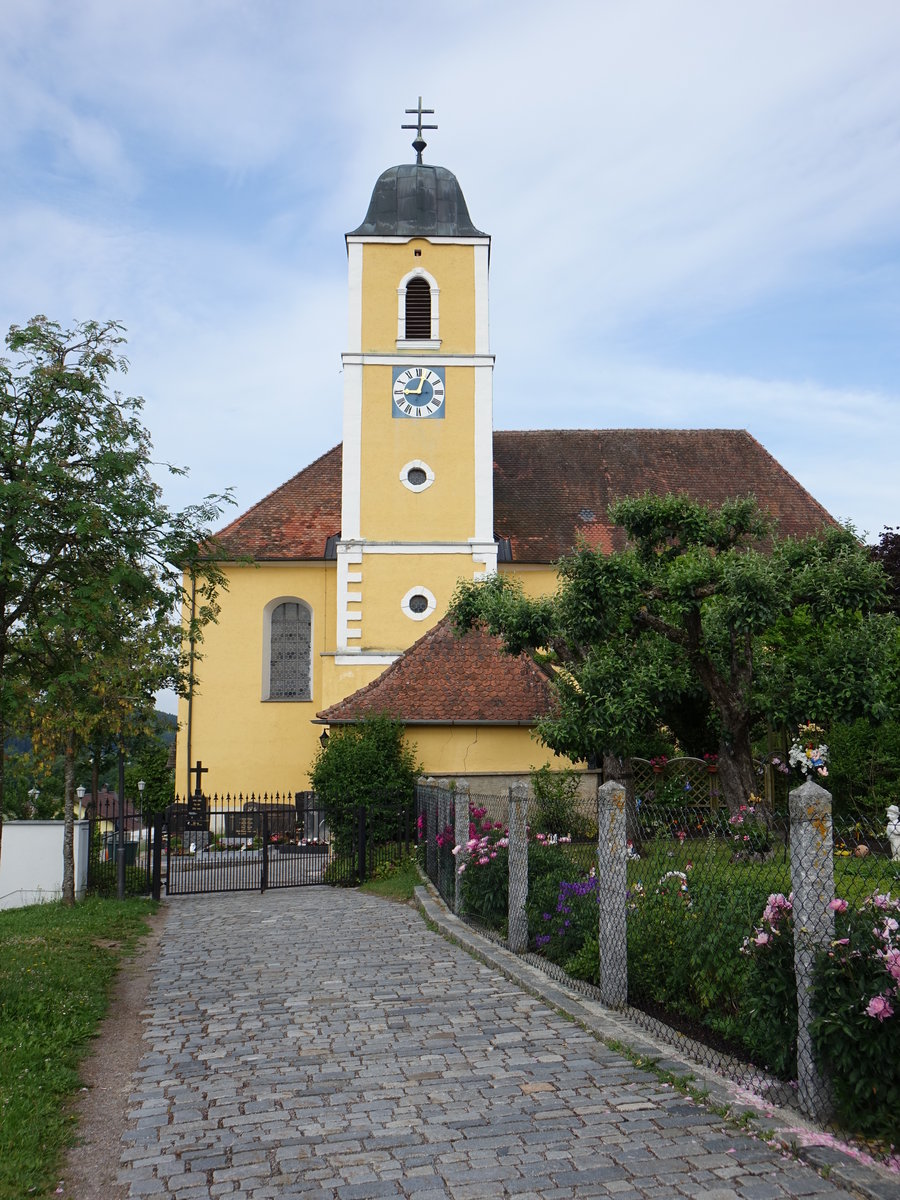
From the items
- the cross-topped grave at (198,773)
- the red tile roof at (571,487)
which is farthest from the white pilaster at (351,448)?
the cross-topped grave at (198,773)

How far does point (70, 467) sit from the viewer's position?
8.21m

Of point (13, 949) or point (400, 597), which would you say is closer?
point (13, 949)

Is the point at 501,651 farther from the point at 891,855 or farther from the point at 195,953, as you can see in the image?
the point at 891,855

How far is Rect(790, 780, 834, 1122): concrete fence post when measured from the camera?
5.30m

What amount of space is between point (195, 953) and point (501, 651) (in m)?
7.76

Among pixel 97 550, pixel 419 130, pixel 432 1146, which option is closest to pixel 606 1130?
pixel 432 1146

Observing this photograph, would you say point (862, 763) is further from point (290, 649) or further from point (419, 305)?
point (419, 305)

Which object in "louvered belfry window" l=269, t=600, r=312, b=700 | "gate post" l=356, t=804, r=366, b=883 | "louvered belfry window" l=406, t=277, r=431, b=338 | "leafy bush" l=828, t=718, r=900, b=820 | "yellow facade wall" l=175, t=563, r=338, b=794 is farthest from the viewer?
"louvered belfry window" l=269, t=600, r=312, b=700

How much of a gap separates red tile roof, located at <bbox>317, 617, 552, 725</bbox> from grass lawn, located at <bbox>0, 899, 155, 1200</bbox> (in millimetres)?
6547

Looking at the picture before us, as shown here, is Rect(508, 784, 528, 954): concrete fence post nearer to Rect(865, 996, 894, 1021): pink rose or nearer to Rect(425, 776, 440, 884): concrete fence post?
Rect(425, 776, 440, 884): concrete fence post

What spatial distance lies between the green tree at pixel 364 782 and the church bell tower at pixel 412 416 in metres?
6.58

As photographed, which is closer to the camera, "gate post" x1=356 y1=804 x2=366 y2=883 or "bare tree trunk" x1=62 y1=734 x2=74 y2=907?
"bare tree trunk" x1=62 y1=734 x2=74 y2=907

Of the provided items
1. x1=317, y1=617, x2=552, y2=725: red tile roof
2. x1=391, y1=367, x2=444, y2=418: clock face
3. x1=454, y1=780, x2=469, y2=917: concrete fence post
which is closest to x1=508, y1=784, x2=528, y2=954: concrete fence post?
x1=454, y1=780, x2=469, y2=917: concrete fence post

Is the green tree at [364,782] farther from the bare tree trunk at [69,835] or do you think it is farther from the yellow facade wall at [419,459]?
the yellow facade wall at [419,459]
